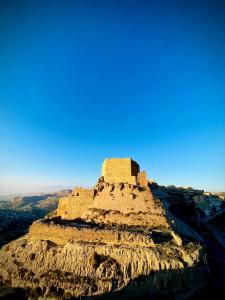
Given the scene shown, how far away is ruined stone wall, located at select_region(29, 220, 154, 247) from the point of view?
23.9 metres

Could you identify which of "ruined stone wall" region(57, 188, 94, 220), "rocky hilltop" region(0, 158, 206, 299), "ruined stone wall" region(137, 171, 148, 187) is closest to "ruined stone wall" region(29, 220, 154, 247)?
"rocky hilltop" region(0, 158, 206, 299)

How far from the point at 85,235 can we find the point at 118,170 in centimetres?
2067

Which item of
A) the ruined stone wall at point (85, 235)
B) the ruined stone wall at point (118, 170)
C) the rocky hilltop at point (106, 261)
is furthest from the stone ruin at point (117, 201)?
the ruined stone wall at point (85, 235)

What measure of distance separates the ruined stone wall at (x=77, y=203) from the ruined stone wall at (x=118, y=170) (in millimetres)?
6883

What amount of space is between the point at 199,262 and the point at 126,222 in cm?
1078

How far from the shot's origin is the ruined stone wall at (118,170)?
144 ft

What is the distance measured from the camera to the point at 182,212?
55281 mm

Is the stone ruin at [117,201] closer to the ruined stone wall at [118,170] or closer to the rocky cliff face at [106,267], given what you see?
the ruined stone wall at [118,170]

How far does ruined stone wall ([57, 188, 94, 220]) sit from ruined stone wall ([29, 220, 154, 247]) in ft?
34.1

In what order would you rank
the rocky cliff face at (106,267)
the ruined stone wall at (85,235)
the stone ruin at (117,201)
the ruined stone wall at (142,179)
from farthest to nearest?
the ruined stone wall at (142,179)
the stone ruin at (117,201)
the ruined stone wall at (85,235)
the rocky cliff face at (106,267)

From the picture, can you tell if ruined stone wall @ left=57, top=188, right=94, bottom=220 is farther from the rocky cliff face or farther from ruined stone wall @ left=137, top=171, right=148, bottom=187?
the rocky cliff face

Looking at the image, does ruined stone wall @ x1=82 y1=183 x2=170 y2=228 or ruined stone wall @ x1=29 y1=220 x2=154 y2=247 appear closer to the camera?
ruined stone wall @ x1=29 y1=220 x2=154 y2=247

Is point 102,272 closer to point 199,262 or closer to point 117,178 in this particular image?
point 199,262

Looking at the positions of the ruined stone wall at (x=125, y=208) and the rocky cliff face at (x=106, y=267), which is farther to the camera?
the ruined stone wall at (x=125, y=208)
